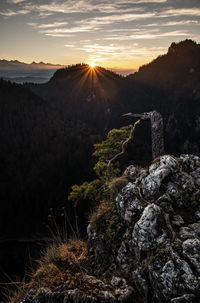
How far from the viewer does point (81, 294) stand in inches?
256

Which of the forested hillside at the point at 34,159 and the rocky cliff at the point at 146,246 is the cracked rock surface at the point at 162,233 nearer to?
the rocky cliff at the point at 146,246

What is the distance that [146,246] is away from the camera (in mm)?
7395

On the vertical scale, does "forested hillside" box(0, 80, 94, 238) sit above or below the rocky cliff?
below

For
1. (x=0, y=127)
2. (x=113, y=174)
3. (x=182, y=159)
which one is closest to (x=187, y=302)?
(x=182, y=159)

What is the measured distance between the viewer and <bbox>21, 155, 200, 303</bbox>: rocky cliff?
21.0ft

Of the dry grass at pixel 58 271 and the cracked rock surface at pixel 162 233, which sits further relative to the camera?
the dry grass at pixel 58 271

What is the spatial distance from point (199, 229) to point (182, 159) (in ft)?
12.7

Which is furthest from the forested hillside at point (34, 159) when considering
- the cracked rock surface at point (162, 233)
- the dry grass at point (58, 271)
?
the cracked rock surface at point (162, 233)

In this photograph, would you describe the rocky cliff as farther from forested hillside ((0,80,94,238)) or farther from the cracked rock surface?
forested hillside ((0,80,94,238))

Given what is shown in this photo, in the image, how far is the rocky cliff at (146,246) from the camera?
6410mm

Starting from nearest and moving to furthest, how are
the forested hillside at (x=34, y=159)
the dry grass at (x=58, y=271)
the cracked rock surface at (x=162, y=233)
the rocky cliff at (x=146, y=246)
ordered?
the cracked rock surface at (x=162, y=233), the rocky cliff at (x=146, y=246), the dry grass at (x=58, y=271), the forested hillside at (x=34, y=159)

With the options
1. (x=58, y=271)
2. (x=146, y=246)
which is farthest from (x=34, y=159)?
(x=146, y=246)

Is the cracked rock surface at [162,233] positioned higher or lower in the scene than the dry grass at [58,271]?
higher

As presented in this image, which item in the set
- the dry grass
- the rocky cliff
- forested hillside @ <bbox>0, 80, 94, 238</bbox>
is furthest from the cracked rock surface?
forested hillside @ <bbox>0, 80, 94, 238</bbox>
